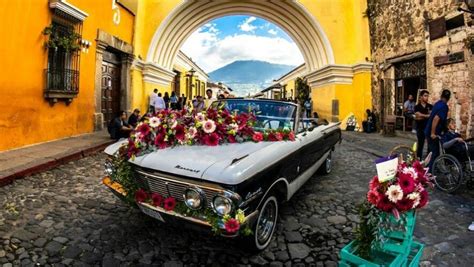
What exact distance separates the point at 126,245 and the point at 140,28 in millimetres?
12069

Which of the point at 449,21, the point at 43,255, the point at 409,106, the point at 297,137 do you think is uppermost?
the point at 449,21

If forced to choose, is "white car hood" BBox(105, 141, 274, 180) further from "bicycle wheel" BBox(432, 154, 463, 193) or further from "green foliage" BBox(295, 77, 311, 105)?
"green foliage" BBox(295, 77, 311, 105)

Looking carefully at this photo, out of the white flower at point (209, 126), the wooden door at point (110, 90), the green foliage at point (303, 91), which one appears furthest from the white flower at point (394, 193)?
the green foliage at point (303, 91)

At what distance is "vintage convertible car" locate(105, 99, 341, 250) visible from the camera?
7.74 feet

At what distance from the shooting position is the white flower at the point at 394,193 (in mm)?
1884

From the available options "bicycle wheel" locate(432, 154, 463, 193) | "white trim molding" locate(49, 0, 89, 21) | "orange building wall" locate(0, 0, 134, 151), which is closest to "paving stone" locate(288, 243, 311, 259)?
"bicycle wheel" locate(432, 154, 463, 193)

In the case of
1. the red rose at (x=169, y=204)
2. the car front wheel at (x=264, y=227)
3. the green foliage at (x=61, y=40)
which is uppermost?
the green foliage at (x=61, y=40)

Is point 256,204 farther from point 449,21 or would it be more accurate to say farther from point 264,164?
point 449,21

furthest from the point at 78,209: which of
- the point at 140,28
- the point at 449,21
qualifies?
the point at 140,28

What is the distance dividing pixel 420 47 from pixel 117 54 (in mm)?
10705

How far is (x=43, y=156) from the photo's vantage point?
5707 mm

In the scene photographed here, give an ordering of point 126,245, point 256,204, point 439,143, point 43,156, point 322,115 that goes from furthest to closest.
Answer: point 322,115 < point 43,156 < point 439,143 < point 126,245 < point 256,204

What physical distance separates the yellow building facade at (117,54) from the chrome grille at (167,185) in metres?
5.01

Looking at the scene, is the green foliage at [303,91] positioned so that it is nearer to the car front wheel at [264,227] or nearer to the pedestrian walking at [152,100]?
the pedestrian walking at [152,100]
